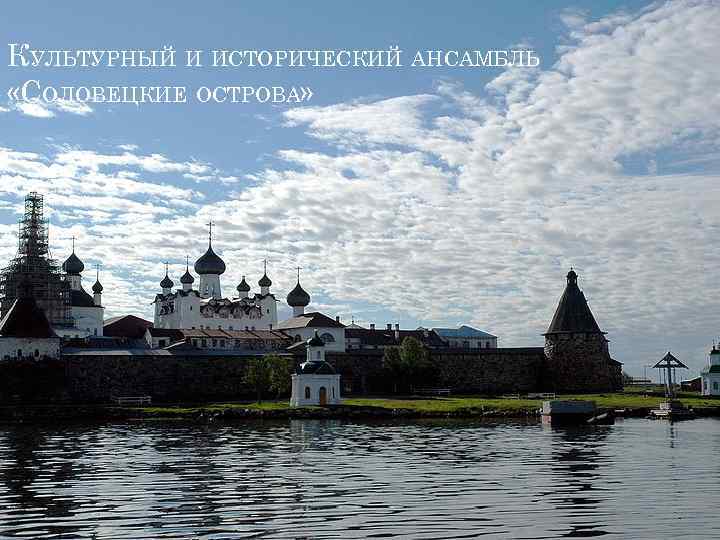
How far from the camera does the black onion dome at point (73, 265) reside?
3415 inches

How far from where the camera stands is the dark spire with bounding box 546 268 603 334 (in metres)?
74.1

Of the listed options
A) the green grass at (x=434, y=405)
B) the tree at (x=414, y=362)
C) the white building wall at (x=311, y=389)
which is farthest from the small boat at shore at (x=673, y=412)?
the tree at (x=414, y=362)

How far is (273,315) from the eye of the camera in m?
91.9

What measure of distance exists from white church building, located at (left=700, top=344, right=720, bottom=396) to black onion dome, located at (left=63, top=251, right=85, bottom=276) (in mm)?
54213

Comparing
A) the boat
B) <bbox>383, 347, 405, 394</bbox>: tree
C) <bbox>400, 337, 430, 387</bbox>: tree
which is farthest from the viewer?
<bbox>383, 347, 405, 394</bbox>: tree

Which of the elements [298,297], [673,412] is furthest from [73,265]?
[673,412]

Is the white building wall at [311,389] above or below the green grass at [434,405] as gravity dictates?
above

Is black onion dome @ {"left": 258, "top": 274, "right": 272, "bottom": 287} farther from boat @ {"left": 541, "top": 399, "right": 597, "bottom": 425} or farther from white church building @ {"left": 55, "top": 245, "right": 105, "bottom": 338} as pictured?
boat @ {"left": 541, "top": 399, "right": 597, "bottom": 425}

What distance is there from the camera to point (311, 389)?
5538cm

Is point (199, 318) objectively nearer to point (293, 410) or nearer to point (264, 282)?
point (264, 282)

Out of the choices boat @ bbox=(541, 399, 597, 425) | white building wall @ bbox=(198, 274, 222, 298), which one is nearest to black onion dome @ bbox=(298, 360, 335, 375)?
boat @ bbox=(541, 399, 597, 425)

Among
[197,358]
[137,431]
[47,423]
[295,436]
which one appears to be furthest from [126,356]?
[295,436]

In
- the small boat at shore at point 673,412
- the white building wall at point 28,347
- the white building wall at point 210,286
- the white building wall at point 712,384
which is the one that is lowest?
the small boat at shore at point 673,412

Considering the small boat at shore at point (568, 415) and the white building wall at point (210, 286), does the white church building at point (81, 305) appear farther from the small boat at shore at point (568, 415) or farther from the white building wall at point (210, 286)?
the small boat at shore at point (568, 415)
